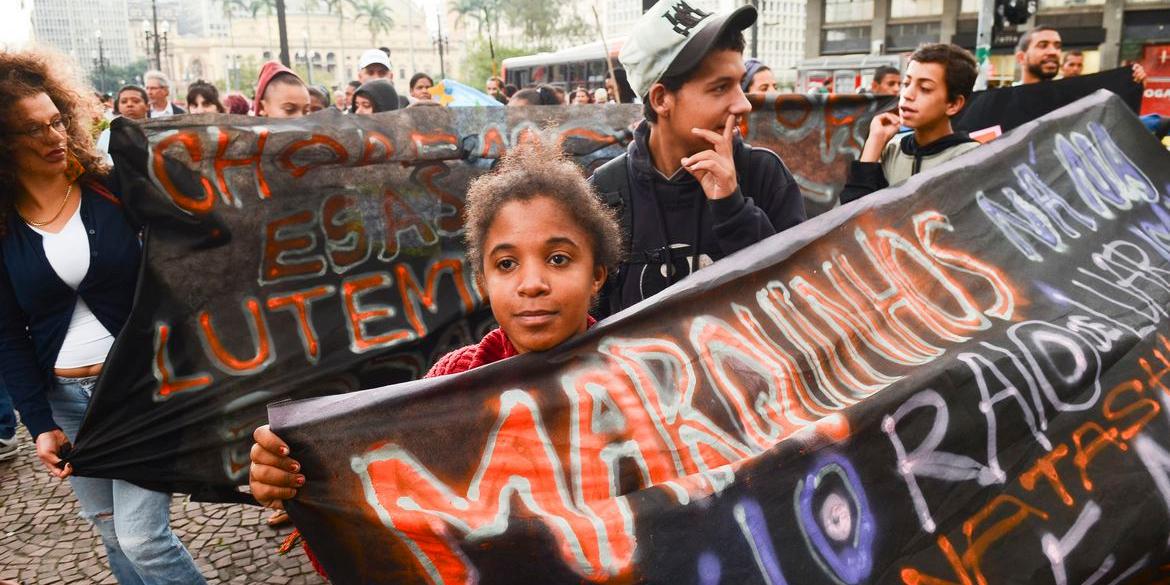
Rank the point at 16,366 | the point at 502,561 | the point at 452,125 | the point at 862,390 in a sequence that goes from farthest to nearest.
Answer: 1. the point at 452,125
2. the point at 16,366
3. the point at 862,390
4. the point at 502,561

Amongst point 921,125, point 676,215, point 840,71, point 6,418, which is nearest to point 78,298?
point 676,215

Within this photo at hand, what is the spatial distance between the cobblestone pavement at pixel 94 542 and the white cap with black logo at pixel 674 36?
2.36 m

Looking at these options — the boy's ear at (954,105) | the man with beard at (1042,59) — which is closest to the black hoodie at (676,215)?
the boy's ear at (954,105)

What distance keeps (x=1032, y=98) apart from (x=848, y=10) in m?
33.5

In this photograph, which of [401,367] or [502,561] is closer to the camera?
[502,561]

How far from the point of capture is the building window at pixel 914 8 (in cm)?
3316

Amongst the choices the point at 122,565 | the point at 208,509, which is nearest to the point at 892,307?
the point at 122,565

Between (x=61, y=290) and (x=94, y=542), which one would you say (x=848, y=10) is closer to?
(x=94, y=542)

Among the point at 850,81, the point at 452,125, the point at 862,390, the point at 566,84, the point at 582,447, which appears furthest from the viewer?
the point at 850,81

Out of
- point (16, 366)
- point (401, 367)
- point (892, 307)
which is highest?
A: point (892, 307)

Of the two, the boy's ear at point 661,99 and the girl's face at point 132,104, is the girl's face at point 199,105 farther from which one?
the boy's ear at point 661,99

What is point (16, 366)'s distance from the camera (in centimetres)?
251

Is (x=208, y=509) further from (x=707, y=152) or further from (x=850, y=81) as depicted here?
(x=850, y=81)

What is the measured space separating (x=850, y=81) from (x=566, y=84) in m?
11.0
